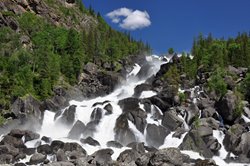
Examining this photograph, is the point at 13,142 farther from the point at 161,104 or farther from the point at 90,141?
the point at 161,104

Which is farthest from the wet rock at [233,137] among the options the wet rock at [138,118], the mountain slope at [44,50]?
the mountain slope at [44,50]

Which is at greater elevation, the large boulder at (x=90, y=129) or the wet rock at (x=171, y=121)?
the wet rock at (x=171, y=121)

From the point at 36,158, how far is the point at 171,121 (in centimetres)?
2781

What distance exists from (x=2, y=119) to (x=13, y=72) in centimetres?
1832

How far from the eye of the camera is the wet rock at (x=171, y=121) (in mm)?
73125

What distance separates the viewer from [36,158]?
186 feet

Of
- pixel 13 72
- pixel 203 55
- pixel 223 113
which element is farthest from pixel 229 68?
pixel 13 72

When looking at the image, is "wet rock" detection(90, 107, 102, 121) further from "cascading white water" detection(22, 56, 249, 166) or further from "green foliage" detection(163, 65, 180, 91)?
"green foliage" detection(163, 65, 180, 91)

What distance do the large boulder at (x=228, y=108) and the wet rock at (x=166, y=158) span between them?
38.5 meters

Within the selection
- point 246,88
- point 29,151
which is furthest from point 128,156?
point 246,88

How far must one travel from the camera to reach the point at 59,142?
6259 cm

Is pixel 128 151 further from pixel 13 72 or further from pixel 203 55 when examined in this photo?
pixel 203 55

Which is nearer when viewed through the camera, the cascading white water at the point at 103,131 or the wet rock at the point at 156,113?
the cascading white water at the point at 103,131

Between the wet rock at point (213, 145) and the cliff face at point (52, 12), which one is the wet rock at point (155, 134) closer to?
the wet rock at point (213, 145)
